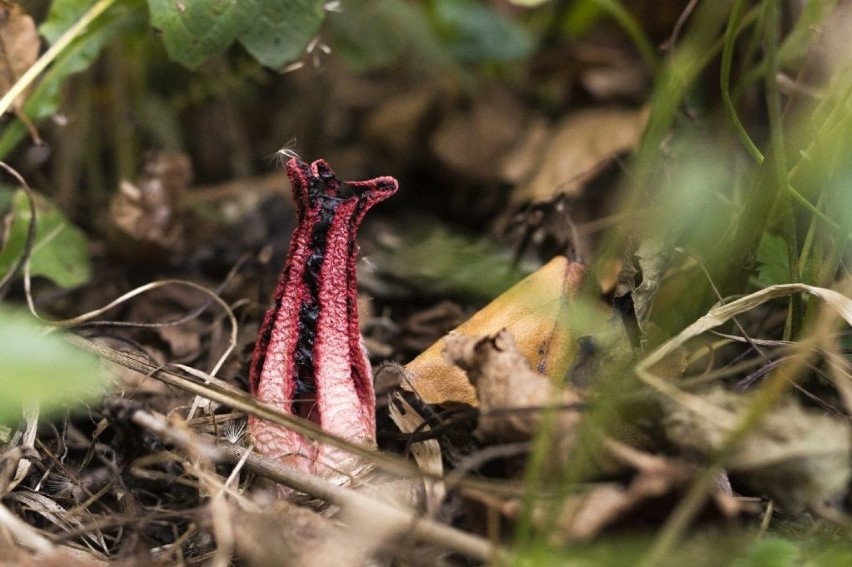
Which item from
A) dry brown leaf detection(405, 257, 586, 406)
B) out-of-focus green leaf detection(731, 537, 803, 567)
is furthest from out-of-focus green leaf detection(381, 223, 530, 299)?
out-of-focus green leaf detection(731, 537, 803, 567)

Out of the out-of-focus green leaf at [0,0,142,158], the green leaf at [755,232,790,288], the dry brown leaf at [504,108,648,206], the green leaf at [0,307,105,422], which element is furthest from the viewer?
the dry brown leaf at [504,108,648,206]

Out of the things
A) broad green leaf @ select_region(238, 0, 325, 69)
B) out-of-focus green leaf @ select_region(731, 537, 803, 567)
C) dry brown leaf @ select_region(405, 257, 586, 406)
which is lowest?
out-of-focus green leaf @ select_region(731, 537, 803, 567)

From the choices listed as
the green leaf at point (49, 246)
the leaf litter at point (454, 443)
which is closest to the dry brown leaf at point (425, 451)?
the leaf litter at point (454, 443)

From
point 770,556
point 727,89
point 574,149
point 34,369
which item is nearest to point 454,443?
point 770,556

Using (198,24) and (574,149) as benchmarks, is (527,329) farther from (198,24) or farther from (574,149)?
(574,149)

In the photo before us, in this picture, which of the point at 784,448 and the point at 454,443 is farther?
the point at 454,443

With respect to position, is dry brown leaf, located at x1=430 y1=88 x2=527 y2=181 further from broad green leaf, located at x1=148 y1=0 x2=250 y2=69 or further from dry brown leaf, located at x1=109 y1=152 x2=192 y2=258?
broad green leaf, located at x1=148 y1=0 x2=250 y2=69

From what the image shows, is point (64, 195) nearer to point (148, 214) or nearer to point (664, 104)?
point (148, 214)
